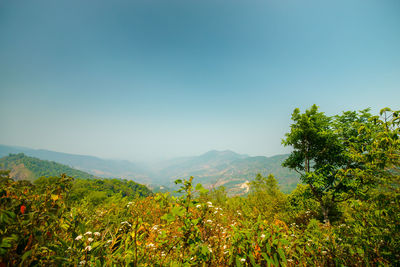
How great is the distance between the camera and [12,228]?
146 cm

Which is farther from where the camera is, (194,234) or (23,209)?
(194,234)

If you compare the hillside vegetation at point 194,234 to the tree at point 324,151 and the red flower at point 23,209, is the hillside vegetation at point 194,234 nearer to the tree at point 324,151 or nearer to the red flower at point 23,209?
the red flower at point 23,209

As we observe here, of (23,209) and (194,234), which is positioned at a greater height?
(23,209)

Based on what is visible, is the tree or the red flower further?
the tree

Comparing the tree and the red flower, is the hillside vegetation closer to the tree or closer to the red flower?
the red flower

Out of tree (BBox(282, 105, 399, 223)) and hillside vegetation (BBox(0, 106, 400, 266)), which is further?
tree (BBox(282, 105, 399, 223))

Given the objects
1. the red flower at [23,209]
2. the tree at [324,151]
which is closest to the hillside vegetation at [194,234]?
the red flower at [23,209]

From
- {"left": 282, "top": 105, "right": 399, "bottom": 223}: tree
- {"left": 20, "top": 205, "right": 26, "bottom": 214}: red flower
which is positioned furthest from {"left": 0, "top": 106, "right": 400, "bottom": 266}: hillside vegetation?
{"left": 282, "top": 105, "right": 399, "bottom": 223}: tree

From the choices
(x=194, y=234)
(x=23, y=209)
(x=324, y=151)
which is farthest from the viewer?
(x=324, y=151)

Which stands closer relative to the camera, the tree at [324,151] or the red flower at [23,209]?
the red flower at [23,209]

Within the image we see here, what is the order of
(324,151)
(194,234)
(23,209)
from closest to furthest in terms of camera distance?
(23,209) → (194,234) → (324,151)

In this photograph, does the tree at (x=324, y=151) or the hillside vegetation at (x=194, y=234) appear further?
the tree at (x=324, y=151)

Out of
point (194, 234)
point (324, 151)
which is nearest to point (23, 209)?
point (194, 234)

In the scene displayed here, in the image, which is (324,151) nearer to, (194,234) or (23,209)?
(194,234)
